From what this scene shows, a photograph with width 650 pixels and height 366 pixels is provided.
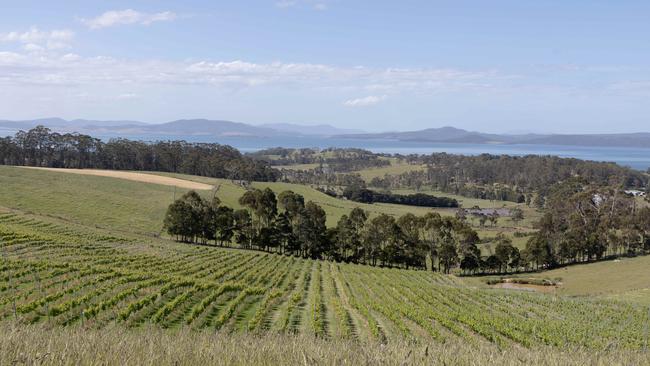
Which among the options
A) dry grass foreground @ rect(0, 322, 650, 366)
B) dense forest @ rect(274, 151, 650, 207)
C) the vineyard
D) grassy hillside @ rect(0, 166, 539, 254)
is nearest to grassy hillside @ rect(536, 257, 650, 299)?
the vineyard

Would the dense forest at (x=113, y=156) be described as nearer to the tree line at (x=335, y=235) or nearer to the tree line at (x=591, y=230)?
the tree line at (x=335, y=235)

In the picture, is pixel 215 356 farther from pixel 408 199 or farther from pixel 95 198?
pixel 408 199

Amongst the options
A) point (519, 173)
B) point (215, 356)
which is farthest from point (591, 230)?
point (519, 173)

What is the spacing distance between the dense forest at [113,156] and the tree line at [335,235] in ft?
177

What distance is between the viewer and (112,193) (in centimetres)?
7331

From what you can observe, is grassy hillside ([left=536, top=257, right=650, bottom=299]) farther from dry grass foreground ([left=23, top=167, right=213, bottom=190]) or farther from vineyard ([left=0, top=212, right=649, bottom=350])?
dry grass foreground ([left=23, top=167, right=213, bottom=190])

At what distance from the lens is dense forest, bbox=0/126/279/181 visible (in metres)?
109

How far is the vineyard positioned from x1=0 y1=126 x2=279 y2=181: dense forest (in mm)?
82717

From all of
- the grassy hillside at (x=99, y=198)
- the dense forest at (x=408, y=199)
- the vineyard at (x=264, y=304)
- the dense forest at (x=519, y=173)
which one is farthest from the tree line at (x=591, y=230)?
the dense forest at (x=519, y=173)

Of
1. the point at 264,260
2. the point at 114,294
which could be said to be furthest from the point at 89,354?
the point at 264,260

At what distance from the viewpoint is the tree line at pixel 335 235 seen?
59219 mm

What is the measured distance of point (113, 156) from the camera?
116 meters

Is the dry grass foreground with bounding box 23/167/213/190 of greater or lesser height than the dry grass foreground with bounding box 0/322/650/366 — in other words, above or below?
below

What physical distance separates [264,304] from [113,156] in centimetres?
10706
